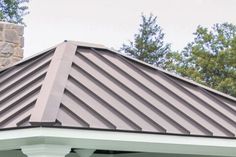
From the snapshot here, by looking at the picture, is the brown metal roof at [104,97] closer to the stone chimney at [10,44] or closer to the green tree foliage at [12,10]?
the stone chimney at [10,44]

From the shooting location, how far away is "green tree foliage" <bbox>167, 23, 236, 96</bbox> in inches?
1351

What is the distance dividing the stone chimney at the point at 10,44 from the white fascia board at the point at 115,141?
4749 millimetres

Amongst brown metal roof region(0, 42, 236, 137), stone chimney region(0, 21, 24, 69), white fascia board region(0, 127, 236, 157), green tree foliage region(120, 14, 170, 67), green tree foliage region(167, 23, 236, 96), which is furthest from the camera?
green tree foliage region(120, 14, 170, 67)

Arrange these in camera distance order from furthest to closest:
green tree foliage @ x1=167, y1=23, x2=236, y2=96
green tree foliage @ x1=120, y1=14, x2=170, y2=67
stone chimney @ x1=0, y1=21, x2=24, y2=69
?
green tree foliage @ x1=120, y1=14, x2=170, y2=67
green tree foliage @ x1=167, y1=23, x2=236, y2=96
stone chimney @ x1=0, y1=21, x2=24, y2=69

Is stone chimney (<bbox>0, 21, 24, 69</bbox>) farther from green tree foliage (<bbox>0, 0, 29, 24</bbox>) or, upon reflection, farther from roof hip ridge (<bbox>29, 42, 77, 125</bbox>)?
green tree foliage (<bbox>0, 0, 29, 24</bbox>)

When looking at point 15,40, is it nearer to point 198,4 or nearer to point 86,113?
point 86,113

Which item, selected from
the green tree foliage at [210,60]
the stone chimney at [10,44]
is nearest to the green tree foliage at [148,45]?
the green tree foliage at [210,60]

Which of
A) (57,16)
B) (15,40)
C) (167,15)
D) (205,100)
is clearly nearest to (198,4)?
(167,15)

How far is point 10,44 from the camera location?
11000mm

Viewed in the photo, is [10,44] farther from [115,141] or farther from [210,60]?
[210,60]

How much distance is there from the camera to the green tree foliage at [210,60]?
3431 centimetres

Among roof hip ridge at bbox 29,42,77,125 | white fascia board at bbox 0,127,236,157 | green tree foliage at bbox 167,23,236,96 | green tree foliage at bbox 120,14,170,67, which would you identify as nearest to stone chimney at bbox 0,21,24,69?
roof hip ridge at bbox 29,42,77,125

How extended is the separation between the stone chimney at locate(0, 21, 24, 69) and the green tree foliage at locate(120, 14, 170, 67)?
94.2 feet

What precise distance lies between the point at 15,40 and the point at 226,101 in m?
4.63
